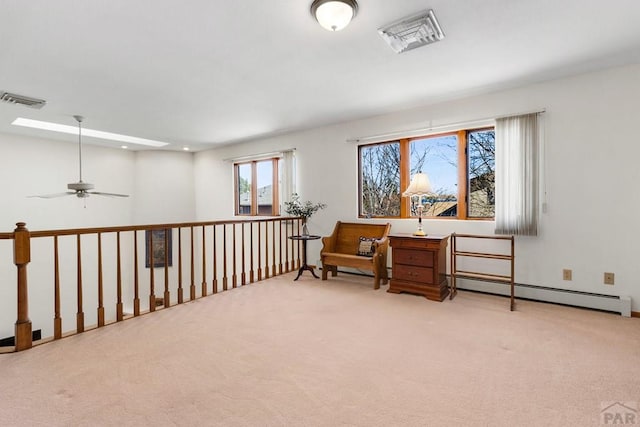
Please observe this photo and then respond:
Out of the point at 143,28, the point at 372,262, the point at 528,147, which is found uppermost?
the point at 143,28

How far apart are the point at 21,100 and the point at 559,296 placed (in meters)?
6.52

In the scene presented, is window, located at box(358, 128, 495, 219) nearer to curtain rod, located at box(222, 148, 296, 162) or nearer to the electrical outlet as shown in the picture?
the electrical outlet

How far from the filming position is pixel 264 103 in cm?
397

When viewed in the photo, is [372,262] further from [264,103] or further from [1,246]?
[1,246]

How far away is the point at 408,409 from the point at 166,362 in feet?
5.36

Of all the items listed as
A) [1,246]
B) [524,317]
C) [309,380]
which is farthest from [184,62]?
[1,246]

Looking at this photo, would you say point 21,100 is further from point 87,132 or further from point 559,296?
point 559,296

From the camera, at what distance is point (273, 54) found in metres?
2.69

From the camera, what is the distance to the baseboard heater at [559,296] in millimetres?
3020

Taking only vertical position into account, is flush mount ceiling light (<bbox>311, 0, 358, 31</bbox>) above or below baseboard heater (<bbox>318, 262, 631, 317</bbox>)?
above

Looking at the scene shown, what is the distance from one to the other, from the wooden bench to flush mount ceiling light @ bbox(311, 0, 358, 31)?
269 centimetres

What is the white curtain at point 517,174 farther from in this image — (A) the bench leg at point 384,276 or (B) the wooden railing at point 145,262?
(B) the wooden railing at point 145,262

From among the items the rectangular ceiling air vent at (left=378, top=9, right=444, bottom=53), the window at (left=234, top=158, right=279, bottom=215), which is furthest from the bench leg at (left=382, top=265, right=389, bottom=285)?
the rectangular ceiling air vent at (left=378, top=9, right=444, bottom=53)

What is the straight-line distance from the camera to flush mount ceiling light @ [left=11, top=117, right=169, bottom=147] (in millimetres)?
4736
